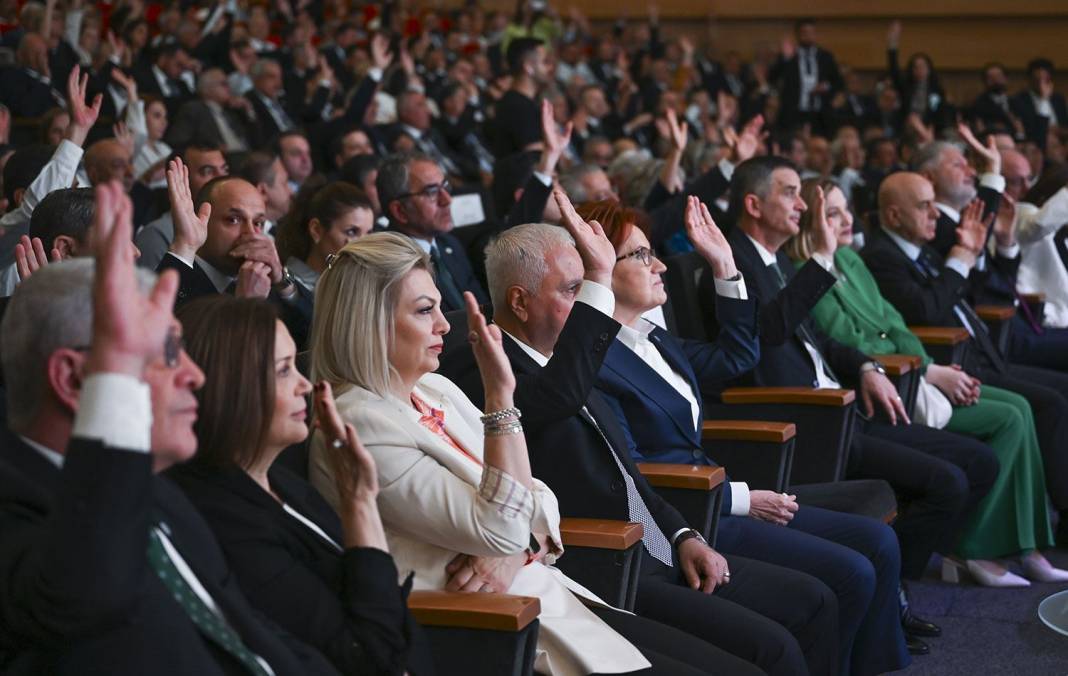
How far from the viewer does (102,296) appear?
1.24 m

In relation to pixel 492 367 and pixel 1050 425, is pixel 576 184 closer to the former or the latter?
pixel 1050 425

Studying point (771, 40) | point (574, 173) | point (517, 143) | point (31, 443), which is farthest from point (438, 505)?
point (771, 40)

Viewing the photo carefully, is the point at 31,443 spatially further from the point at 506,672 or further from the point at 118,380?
the point at 506,672

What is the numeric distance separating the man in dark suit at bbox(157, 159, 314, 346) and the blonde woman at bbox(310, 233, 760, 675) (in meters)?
0.47

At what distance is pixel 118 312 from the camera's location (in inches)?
48.9

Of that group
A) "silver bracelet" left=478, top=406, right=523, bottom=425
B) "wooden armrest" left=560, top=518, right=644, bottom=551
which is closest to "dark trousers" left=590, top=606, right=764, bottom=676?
"wooden armrest" left=560, top=518, right=644, bottom=551

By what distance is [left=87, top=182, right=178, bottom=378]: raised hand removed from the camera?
124 cm

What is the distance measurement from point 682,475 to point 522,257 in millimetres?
564

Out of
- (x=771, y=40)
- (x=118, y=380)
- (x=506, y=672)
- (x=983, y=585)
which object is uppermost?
(x=771, y=40)

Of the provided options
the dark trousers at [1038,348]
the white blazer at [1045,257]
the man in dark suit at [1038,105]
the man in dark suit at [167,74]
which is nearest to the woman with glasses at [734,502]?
the dark trousers at [1038,348]

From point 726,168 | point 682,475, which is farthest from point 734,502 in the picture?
point 726,168

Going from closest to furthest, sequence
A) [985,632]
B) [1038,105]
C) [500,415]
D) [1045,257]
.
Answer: [500,415]
[985,632]
[1045,257]
[1038,105]

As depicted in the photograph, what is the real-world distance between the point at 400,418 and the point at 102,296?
847 millimetres

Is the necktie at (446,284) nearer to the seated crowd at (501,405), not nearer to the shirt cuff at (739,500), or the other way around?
the seated crowd at (501,405)
